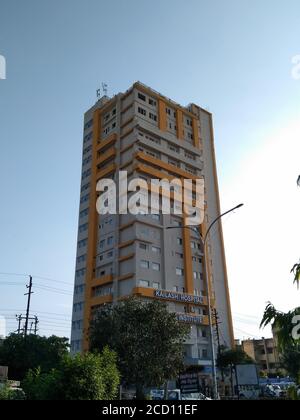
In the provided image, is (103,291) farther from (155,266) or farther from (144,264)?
(155,266)

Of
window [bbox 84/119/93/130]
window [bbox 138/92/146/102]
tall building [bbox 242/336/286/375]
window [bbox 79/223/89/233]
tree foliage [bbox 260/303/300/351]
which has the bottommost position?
tree foliage [bbox 260/303/300/351]

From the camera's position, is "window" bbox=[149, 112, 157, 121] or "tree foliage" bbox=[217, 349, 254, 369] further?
"window" bbox=[149, 112, 157, 121]

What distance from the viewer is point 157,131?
2714 inches

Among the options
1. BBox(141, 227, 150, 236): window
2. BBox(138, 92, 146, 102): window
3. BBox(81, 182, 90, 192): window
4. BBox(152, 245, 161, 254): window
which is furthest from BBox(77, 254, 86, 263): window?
BBox(138, 92, 146, 102): window

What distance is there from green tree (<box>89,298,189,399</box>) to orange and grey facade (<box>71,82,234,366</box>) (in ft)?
68.3

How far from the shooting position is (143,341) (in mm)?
31859

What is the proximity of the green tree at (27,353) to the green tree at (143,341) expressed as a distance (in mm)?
19257

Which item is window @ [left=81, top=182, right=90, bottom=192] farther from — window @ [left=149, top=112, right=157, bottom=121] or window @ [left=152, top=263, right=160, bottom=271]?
window @ [left=152, top=263, right=160, bottom=271]

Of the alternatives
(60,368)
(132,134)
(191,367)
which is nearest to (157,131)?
(132,134)

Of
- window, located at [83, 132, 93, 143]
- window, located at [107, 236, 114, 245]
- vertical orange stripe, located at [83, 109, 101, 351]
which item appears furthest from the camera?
window, located at [83, 132, 93, 143]

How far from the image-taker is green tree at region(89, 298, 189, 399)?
31.0 metres

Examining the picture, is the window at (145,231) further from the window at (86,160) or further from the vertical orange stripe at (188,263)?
the window at (86,160)

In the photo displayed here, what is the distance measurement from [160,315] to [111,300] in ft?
88.0

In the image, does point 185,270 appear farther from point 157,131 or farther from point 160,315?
point 160,315
